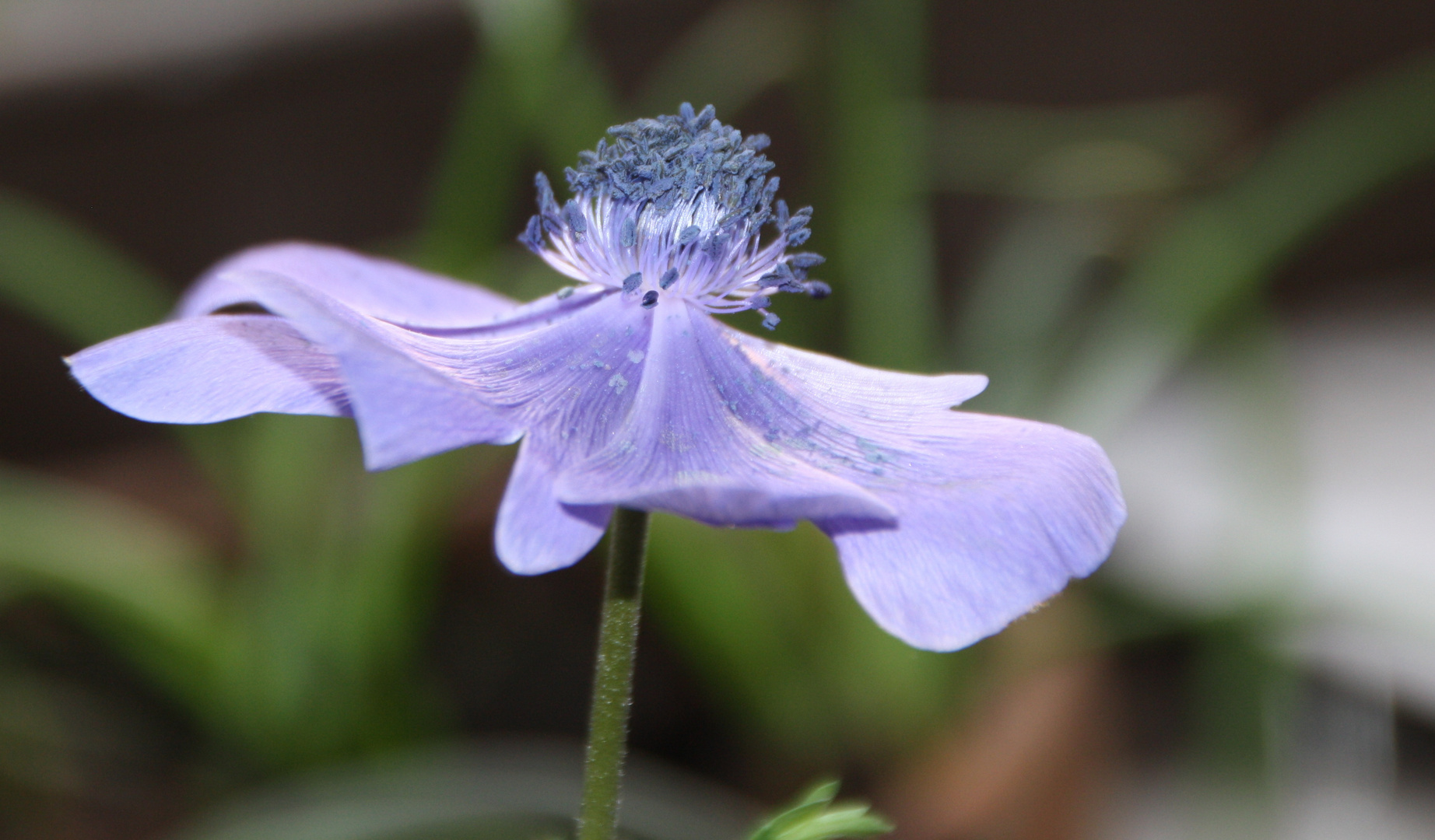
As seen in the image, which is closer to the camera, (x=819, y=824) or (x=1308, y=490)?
(x=819, y=824)

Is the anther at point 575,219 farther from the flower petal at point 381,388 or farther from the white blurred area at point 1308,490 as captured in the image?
the white blurred area at point 1308,490

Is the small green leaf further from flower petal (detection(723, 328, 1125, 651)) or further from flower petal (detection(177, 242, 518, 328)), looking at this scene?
flower petal (detection(177, 242, 518, 328))

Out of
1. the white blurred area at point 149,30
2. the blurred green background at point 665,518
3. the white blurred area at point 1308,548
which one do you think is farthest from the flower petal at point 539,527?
the white blurred area at point 149,30

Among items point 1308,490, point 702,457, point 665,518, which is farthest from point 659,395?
point 1308,490

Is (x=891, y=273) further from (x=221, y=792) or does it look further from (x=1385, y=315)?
(x=1385, y=315)

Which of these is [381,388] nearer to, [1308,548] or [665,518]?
[665,518]
